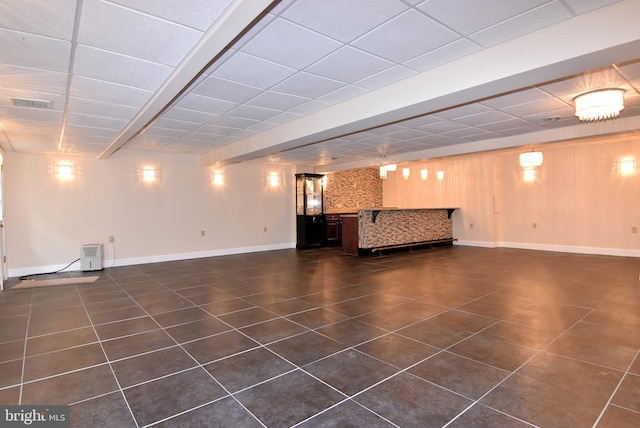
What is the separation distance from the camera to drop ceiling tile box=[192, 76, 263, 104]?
338 centimetres

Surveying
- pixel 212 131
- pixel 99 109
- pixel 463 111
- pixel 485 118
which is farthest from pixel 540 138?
pixel 99 109

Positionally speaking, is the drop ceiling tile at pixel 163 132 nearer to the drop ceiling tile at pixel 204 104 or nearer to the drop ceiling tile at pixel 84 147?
the drop ceiling tile at pixel 84 147

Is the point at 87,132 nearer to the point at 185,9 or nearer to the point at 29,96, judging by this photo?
the point at 29,96

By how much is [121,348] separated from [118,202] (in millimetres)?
5067

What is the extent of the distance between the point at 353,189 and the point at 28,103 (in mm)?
9046

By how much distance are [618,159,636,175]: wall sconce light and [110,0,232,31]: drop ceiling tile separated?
8781 mm

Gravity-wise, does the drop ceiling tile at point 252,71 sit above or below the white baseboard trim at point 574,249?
above

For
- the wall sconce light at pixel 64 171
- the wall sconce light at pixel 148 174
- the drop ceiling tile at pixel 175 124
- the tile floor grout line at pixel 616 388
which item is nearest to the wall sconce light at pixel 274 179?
the wall sconce light at pixel 148 174

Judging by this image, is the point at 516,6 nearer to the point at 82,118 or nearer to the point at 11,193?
the point at 82,118

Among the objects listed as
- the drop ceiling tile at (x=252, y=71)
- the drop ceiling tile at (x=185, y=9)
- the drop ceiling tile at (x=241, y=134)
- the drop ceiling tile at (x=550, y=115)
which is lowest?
the drop ceiling tile at (x=185, y=9)

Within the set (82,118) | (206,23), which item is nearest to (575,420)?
(206,23)

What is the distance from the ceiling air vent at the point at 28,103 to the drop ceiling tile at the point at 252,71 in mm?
1983

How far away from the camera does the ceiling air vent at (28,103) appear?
343 cm

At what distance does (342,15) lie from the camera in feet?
7.47
